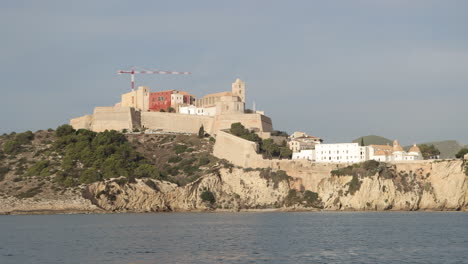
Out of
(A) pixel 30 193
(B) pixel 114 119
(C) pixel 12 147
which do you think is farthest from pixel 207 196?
(C) pixel 12 147

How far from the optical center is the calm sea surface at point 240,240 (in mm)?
33562

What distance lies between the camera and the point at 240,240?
136ft

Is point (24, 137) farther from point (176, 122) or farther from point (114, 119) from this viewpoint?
point (176, 122)

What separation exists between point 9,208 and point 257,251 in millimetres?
41361

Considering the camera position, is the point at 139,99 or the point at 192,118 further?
the point at 139,99

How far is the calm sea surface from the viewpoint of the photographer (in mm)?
33562

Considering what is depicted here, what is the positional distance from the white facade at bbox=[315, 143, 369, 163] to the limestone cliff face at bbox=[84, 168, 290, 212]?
9464mm

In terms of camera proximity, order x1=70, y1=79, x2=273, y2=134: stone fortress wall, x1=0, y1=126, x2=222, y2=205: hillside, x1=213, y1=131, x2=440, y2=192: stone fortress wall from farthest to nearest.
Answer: x1=70, y1=79, x2=273, y2=134: stone fortress wall
x1=0, y1=126, x2=222, y2=205: hillside
x1=213, y1=131, x2=440, y2=192: stone fortress wall

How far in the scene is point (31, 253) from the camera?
36.2 metres

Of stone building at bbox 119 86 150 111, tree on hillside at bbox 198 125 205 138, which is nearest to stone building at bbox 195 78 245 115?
tree on hillside at bbox 198 125 205 138

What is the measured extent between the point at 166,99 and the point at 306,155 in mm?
22961

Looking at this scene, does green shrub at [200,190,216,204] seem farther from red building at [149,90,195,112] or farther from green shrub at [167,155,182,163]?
red building at [149,90,195,112]

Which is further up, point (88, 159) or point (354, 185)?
point (88, 159)

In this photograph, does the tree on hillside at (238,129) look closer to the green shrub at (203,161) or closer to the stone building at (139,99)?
the green shrub at (203,161)
